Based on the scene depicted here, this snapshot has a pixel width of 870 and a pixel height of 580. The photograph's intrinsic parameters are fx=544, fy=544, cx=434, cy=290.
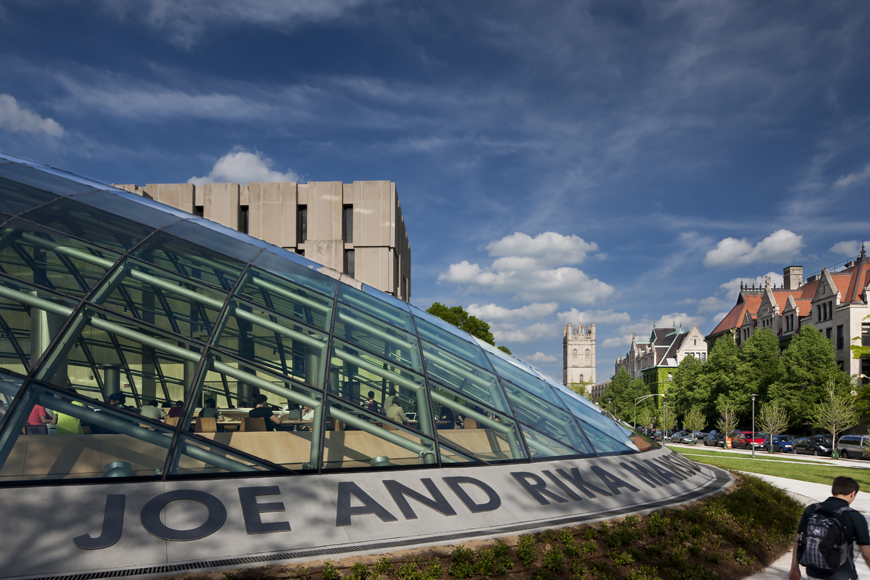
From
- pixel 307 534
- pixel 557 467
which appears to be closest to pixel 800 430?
pixel 557 467

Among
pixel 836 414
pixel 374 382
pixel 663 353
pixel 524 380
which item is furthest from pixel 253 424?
pixel 663 353

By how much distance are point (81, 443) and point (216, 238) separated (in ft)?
18.7

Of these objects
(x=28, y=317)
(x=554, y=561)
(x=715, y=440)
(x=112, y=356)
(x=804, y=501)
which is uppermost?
(x=28, y=317)

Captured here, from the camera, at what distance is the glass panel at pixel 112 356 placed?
7.34 metres

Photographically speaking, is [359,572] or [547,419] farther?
[547,419]

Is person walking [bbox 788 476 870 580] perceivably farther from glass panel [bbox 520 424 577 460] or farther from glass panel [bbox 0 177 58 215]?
glass panel [bbox 0 177 58 215]

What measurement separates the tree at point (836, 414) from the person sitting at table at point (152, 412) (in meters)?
49.2

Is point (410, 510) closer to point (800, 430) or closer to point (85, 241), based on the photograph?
point (85, 241)

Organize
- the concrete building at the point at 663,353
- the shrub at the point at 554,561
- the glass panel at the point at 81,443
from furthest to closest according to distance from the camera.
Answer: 1. the concrete building at the point at 663,353
2. the shrub at the point at 554,561
3. the glass panel at the point at 81,443

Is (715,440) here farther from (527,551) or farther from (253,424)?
(253,424)

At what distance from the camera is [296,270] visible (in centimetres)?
1166

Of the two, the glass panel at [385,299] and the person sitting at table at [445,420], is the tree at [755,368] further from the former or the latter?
the person sitting at table at [445,420]

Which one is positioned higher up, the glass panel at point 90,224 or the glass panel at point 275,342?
the glass panel at point 90,224

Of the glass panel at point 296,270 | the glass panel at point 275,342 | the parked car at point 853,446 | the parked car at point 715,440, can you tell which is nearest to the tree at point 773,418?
the parked car at point 853,446
